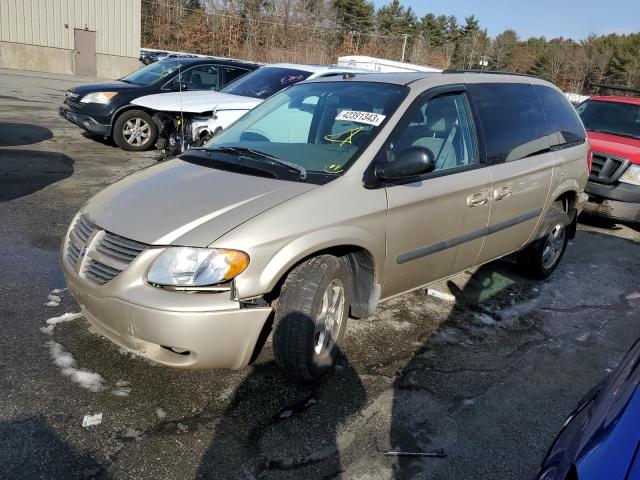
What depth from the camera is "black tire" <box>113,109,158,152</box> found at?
950cm

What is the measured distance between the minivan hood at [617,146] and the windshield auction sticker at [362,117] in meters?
5.24

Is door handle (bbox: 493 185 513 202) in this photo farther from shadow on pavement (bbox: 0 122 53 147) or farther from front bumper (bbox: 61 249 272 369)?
shadow on pavement (bbox: 0 122 53 147)

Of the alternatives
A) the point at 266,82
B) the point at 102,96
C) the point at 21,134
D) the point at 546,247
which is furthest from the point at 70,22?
the point at 546,247

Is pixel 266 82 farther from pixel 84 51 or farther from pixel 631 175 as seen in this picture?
pixel 84 51

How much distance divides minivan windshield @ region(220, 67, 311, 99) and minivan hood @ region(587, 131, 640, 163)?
452cm

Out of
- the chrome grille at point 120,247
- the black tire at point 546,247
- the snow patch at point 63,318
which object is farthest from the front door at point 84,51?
the chrome grille at point 120,247

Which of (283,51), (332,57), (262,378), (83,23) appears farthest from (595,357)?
(332,57)

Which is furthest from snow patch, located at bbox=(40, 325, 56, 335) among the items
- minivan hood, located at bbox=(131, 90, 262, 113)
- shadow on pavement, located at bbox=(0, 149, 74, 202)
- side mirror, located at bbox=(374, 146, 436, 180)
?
minivan hood, located at bbox=(131, 90, 262, 113)

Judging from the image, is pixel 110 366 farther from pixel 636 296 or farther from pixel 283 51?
pixel 283 51

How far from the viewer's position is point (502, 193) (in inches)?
159

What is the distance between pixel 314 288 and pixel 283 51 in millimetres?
39464

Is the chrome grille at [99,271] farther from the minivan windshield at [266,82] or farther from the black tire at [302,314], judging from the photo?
the minivan windshield at [266,82]

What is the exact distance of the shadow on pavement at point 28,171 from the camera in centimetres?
669

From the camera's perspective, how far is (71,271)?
9.75 ft
